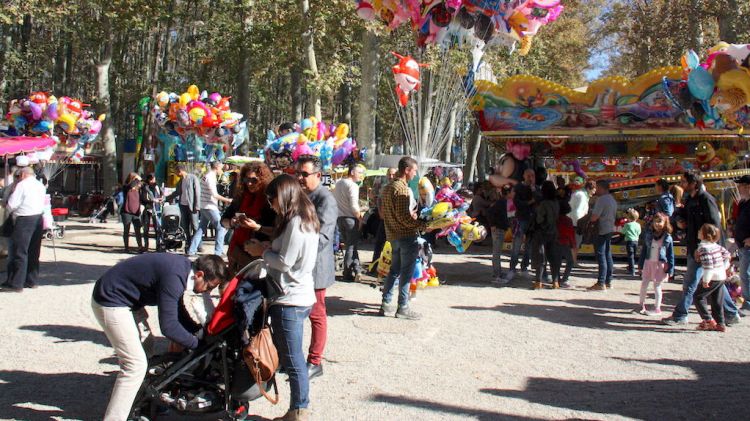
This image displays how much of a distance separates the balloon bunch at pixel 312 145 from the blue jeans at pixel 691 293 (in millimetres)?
6348

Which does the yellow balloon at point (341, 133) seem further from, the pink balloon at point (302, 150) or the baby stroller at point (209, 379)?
the baby stroller at point (209, 379)

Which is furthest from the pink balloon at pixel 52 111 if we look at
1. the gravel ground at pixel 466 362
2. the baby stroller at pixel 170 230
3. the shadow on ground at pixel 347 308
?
the shadow on ground at pixel 347 308

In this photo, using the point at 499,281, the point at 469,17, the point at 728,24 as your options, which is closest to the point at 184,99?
the point at 469,17

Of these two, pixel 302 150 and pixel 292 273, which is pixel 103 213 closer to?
pixel 302 150

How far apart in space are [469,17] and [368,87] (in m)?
9.67

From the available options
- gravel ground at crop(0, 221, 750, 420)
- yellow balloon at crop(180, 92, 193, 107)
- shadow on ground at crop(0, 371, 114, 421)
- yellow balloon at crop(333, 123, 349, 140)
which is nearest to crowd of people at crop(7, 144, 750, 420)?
gravel ground at crop(0, 221, 750, 420)

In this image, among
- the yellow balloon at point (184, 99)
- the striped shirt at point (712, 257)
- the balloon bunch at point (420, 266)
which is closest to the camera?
the striped shirt at point (712, 257)

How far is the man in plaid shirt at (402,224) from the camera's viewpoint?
24.4ft

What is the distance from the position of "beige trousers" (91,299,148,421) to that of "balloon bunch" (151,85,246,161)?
12.9 m

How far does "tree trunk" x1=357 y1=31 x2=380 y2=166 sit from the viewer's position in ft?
61.6

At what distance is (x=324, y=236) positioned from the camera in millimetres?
5418

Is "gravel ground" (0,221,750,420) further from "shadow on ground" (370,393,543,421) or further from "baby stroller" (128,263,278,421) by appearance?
"baby stroller" (128,263,278,421)

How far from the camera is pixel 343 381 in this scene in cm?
548

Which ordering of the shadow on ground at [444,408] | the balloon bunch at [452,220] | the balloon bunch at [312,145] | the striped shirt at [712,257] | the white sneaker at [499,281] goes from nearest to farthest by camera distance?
1. the shadow on ground at [444,408]
2. the striped shirt at [712,257]
3. the balloon bunch at [452,220]
4. the white sneaker at [499,281]
5. the balloon bunch at [312,145]
